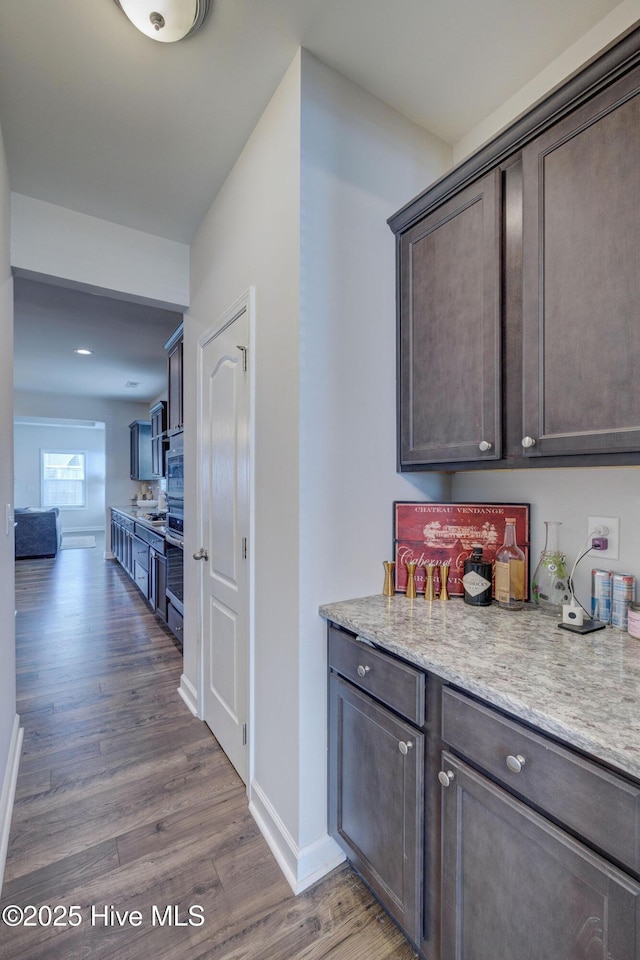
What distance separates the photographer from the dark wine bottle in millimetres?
1470

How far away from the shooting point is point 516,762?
2.82 feet

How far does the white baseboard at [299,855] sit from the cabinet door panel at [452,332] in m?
1.37

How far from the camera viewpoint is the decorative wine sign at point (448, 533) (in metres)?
1.56

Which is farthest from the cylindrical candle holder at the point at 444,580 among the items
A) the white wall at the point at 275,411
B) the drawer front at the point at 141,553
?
the drawer front at the point at 141,553

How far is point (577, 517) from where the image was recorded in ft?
4.69

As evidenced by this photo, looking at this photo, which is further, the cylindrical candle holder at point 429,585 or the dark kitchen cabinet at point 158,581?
the dark kitchen cabinet at point 158,581

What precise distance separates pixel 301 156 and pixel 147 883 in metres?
2.50

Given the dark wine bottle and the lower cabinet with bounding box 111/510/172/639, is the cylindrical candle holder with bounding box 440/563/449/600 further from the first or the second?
the lower cabinet with bounding box 111/510/172/639

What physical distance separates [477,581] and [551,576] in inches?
9.8

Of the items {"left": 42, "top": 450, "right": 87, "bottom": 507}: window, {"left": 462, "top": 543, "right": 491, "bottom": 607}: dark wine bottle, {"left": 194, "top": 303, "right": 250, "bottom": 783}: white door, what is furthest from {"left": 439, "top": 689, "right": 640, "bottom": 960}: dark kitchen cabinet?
{"left": 42, "top": 450, "right": 87, "bottom": 507}: window

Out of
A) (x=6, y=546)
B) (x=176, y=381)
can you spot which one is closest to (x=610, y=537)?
(x=6, y=546)

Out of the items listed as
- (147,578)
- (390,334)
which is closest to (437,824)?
(390,334)

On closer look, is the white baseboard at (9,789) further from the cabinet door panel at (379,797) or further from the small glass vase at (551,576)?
the small glass vase at (551,576)

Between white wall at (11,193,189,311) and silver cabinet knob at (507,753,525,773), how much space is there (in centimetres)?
264
